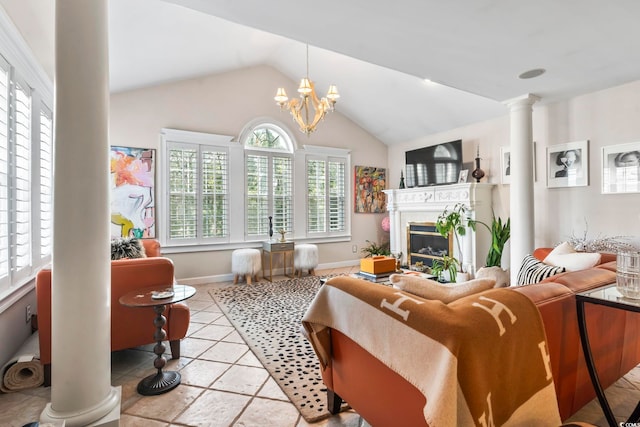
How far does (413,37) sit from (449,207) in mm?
3486

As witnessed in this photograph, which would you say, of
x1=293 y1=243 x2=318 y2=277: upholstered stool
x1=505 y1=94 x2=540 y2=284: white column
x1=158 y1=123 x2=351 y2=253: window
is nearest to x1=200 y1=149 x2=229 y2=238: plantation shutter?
x1=158 y1=123 x2=351 y2=253: window

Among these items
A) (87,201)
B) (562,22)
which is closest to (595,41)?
(562,22)

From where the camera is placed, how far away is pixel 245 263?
518cm

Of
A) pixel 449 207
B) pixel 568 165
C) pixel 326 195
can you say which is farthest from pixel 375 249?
pixel 568 165

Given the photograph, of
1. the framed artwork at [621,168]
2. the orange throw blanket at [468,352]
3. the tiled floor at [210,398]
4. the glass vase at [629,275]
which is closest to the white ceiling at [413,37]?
the framed artwork at [621,168]

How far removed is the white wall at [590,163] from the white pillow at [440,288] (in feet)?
10.7

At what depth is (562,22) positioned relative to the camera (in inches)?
90.6

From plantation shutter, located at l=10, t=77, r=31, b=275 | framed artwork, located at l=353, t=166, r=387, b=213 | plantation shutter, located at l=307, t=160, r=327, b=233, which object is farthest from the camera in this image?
framed artwork, located at l=353, t=166, r=387, b=213

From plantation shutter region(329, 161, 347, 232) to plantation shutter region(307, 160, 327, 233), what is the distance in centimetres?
16

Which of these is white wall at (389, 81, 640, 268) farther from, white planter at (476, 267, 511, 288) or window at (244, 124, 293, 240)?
window at (244, 124, 293, 240)

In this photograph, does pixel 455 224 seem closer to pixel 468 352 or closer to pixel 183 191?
pixel 468 352

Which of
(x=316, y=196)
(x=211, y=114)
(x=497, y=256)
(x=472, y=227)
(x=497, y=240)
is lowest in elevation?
(x=497, y=256)

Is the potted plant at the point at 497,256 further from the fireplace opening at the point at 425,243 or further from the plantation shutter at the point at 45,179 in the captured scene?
the plantation shutter at the point at 45,179

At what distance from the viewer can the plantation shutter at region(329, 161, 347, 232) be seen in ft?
21.9
